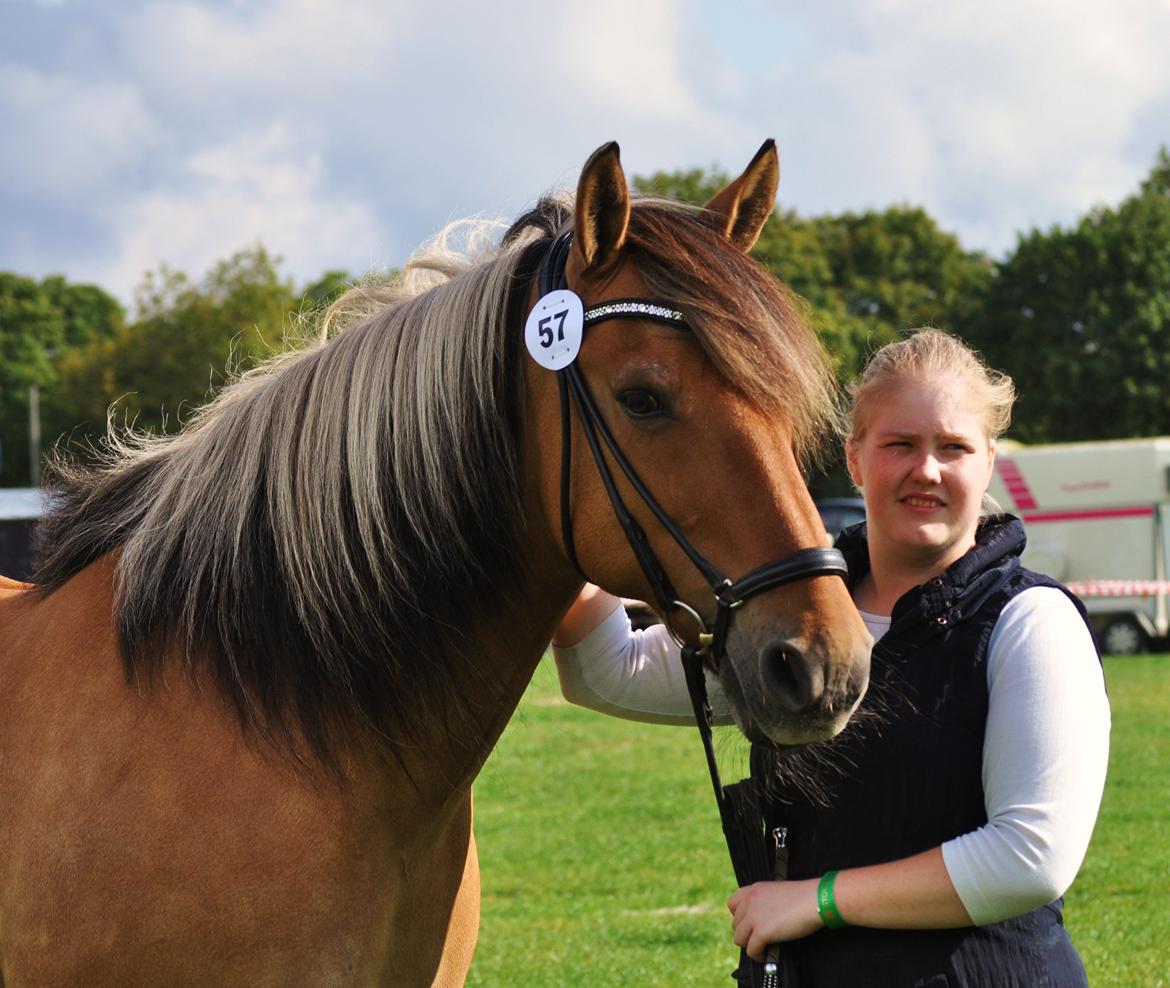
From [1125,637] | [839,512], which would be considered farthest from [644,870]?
[1125,637]

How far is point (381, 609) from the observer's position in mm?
2352

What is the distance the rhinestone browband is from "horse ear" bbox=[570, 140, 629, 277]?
0.09 meters

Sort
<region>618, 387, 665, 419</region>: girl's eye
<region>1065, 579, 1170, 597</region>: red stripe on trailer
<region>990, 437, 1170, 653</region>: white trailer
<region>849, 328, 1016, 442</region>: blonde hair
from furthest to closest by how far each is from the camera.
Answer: <region>990, 437, 1170, 653</region>: white trailer < <region>1065, 579, 1170, 597</region>: red stripe on trailer < <region>849, 328, 1016, 442</region>: blonde hair < <region>618, 387, 665, 419</region>: girl's eye

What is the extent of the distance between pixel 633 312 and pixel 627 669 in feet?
2.94

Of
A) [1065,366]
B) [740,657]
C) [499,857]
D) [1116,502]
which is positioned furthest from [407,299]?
[1065,366]

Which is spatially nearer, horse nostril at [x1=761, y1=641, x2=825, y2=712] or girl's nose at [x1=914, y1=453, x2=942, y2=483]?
horse nostril at [x1=761, y1=641, x2=825, y2=712]

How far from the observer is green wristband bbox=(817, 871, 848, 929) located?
2.16 meters

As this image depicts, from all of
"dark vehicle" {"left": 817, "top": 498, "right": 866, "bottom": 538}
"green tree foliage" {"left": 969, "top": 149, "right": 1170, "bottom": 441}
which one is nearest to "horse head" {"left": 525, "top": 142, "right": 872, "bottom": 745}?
"dark vehicle" {"left": 817, "top": 498, "right": 866, "bottom": 538}

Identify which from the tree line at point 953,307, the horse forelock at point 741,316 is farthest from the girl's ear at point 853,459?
the tree line at point 953,307

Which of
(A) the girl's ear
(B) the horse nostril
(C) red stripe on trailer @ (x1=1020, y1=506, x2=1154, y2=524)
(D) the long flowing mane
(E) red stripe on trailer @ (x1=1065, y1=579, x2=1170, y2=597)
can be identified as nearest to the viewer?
(B) the horse nostril

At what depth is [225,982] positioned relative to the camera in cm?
215

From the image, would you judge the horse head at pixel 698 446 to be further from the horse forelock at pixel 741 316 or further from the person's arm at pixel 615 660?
the person's arm at pixel 615 660

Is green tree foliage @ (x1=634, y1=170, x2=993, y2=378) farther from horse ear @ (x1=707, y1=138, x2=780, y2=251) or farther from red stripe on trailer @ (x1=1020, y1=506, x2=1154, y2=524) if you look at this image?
horse ear @ (x1=707, y1=138, x2=780, y2=251)

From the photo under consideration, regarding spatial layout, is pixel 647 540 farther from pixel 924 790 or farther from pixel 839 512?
pixel 839 512
